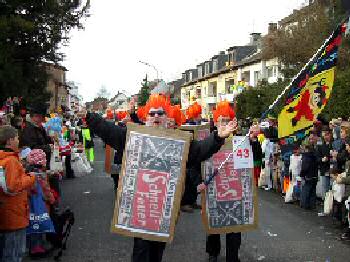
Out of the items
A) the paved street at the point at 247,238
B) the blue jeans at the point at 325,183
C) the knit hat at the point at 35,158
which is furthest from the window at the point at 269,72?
the knit hat at the point at 35,158

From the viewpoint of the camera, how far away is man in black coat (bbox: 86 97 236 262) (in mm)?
4977

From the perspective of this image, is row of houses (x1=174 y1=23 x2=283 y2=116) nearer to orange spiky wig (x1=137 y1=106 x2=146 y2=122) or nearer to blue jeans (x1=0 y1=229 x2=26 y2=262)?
orange spiky wig (x1=137 y1=106 x2=146 y2=122)

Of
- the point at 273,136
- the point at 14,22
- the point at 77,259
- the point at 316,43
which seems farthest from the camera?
the point at 316,43

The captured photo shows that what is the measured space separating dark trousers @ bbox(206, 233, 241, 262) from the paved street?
0.23 metres

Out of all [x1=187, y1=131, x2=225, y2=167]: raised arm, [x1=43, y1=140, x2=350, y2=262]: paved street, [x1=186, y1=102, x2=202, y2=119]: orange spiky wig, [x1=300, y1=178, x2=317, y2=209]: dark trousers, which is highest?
[x1=186, y1=102, x2=202, y2=119]: orange spiky wig

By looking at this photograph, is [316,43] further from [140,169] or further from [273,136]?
[140,169]

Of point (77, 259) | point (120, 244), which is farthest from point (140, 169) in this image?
point (120, 244)

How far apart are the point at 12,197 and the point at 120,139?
1.34 m

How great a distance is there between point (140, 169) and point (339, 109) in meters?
13.4

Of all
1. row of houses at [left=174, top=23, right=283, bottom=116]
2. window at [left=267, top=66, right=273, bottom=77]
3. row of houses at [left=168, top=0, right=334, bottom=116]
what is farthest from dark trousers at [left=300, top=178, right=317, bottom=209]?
window at [left=267, top=66, right=273, bottom=77]

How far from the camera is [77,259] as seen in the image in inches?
273

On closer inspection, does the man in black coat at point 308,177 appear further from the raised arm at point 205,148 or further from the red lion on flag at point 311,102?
the raised arm at point 205,148

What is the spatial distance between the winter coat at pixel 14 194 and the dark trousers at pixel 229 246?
95.6 inches

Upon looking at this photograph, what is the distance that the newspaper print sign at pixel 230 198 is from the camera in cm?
649
